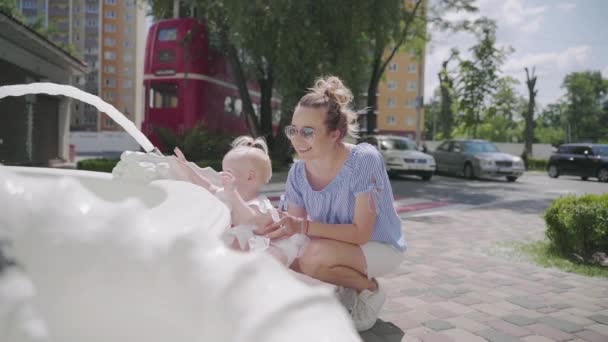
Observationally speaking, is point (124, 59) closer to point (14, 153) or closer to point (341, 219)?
point (14, 153)

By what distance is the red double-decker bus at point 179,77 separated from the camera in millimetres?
13039

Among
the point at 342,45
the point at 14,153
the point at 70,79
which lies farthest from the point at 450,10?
the point at 14,153

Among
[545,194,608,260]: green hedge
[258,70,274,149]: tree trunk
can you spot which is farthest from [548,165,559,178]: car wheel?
[545,194,608,260]: green hedge

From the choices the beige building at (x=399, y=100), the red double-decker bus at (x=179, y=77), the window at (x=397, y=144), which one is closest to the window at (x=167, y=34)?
the red double-decker bus at (x=179, y=77)

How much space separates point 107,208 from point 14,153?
53.8ft

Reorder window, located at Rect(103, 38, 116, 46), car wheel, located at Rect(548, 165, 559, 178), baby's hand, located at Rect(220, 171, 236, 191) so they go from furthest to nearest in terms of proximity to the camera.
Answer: window, located at Rect(103, 38, 116, 46), car wheel, located at Rect(548, 165, 559, 178), baby's hand, located at Rect(220, 171, 236, 191)

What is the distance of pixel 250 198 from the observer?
9.10 ft

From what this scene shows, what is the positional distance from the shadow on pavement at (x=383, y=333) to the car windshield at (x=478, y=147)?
16.0m

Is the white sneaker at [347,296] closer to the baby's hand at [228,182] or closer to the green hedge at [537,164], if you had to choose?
the baby's hand at [228,182]

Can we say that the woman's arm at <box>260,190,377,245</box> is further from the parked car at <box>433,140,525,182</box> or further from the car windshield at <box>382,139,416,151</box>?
the parked car at <box>433,140,525,182</box>

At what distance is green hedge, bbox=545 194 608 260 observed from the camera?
495 centimetres

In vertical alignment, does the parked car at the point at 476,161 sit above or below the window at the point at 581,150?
below

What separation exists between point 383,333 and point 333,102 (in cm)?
136

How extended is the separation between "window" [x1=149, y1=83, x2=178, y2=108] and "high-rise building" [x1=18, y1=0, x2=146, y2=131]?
158 ft
